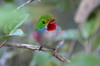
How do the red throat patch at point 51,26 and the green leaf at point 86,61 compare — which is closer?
the green leaf at point 86,61

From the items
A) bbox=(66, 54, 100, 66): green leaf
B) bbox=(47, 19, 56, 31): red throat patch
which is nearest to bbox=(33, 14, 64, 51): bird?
bbox=(47, 19, 56, 31): red throat patch

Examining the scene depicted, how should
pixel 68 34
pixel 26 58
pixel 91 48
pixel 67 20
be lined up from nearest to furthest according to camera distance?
pixel 91 48 → pixel 68 34 → pixel 26 58 → pixel 67 20

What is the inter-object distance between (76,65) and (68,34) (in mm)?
1900

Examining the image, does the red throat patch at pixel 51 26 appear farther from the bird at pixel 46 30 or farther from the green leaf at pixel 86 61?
the green leaf at pixel 86 61

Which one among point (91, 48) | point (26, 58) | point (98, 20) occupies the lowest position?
point (26, 58)

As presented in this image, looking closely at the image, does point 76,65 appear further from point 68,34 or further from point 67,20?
point 67,20

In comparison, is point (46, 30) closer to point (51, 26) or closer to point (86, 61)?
point (51, 26)

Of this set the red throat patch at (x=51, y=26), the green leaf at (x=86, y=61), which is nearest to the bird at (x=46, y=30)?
the red throat patch at (x=51, y=26)

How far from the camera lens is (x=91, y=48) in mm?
2133

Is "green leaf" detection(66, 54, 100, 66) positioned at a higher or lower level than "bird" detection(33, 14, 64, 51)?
higher

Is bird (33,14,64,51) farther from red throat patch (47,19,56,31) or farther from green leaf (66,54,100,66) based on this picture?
green leaf (66,54,100,66)

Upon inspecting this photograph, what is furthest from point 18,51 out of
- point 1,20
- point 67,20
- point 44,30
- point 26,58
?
point 1,20

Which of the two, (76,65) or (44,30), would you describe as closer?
(76,65)

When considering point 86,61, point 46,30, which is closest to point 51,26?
point 46,30
